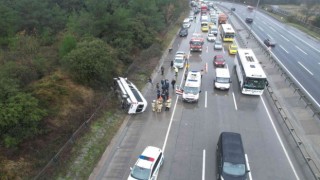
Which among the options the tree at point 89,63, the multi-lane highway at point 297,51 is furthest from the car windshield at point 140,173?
the multi-lane highway at point 297,51

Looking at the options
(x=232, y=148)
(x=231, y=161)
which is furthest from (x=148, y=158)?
(x=232, y=148)

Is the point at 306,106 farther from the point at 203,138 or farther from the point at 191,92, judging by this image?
the point at 203,138

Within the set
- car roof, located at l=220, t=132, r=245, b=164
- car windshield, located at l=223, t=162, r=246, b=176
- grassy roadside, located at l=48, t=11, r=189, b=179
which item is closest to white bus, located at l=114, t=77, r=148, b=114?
grassy roadside, located at l=48, t=11, r=189, b=179

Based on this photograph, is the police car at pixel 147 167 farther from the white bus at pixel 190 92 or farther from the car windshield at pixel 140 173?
the white bus at pixel 190 92

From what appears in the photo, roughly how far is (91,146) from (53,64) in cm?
1246

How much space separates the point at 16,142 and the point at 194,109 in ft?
57.5

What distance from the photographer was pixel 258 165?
21031mm

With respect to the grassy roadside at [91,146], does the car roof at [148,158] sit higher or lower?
higher

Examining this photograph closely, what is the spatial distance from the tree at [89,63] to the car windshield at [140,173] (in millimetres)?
12815

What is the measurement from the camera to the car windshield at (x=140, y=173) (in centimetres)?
1820

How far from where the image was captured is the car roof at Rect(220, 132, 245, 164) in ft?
62.0

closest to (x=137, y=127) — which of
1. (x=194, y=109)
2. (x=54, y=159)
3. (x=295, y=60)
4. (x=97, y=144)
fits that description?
(x=97, y=144)

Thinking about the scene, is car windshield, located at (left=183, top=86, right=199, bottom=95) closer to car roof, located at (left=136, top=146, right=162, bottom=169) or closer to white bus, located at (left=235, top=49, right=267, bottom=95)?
white bus, located at (left=235, top=49, right=267, bottom=95)

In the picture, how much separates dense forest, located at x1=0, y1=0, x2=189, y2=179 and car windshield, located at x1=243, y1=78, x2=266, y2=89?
1566cm
